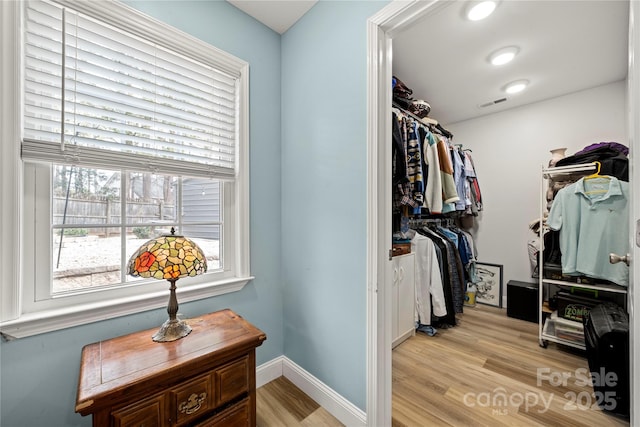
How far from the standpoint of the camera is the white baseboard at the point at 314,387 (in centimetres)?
136

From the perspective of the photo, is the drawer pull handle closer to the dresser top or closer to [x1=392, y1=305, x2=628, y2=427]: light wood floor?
the dresser top

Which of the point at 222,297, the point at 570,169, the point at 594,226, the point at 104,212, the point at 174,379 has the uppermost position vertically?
the point at 570,169

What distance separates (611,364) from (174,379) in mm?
2393

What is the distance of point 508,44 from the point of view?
193cm

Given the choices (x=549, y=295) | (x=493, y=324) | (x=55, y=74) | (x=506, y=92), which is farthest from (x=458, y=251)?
(x=55, y=74)

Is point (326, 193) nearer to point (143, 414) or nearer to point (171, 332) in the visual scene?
point (171, 332)

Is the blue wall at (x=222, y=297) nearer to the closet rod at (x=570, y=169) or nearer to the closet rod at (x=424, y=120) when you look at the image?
the closet rod at (x=424, y=120)

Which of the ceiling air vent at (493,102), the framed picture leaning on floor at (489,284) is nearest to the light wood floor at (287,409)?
the framed picture leaning on floor at (489,284)

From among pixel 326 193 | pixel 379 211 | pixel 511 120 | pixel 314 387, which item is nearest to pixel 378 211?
pixel 379 211

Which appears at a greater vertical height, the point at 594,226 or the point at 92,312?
the point at 594,226

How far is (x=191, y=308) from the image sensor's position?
1.44 meters

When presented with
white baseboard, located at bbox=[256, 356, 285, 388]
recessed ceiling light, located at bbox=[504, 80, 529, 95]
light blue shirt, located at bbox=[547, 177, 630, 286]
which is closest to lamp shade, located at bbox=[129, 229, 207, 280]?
white baseboard, located at bbox=[256, 356, 285, 388]

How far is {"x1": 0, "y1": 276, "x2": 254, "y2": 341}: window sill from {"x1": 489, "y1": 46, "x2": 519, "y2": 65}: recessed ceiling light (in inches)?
105

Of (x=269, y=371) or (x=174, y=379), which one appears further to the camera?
(x=269, y=371)
